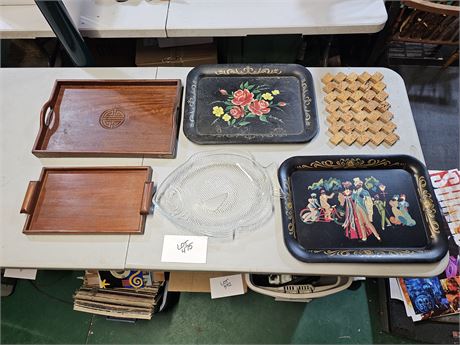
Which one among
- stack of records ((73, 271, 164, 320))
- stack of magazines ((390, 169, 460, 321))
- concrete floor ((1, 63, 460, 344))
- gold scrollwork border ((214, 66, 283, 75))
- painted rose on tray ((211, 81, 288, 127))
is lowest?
concrete floor ((1, 63, 460, 344))

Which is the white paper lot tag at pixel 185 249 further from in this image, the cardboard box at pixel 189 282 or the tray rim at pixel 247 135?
the cardboard box at pixel 189 282

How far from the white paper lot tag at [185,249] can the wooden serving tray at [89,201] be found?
97mm

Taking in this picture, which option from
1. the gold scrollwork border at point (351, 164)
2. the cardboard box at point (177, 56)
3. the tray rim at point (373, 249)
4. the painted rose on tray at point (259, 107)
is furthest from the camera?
the cardboard box at point (177, 56)

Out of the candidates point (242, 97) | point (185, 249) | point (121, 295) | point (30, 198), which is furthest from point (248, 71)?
point (121, 295)

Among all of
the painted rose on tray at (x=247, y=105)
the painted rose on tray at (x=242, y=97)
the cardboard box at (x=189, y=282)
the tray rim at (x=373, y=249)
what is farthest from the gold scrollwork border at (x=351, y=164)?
the cardboard box at (x=189, y=282)

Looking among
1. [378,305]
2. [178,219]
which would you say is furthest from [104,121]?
[378,305]

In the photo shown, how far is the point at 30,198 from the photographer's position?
1.01 m

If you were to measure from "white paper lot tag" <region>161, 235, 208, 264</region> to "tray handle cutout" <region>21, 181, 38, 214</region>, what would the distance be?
44cm

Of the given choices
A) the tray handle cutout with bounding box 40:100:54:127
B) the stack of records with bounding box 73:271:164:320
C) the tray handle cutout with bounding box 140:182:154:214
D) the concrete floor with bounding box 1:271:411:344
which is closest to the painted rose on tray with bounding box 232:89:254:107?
the tray handle cutout with bounding box 140:182:154:214

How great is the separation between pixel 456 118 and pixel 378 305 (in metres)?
1.13

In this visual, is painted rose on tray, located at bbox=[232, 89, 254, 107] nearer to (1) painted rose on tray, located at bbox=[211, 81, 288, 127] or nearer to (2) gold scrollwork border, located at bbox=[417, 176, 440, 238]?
(1) painted rose on tray, located at bbox=[211, 81, 288, 127]

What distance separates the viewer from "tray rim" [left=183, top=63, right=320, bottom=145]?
1.12 meters

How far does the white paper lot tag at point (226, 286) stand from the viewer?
1.41 m

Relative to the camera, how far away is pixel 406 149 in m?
1.10
